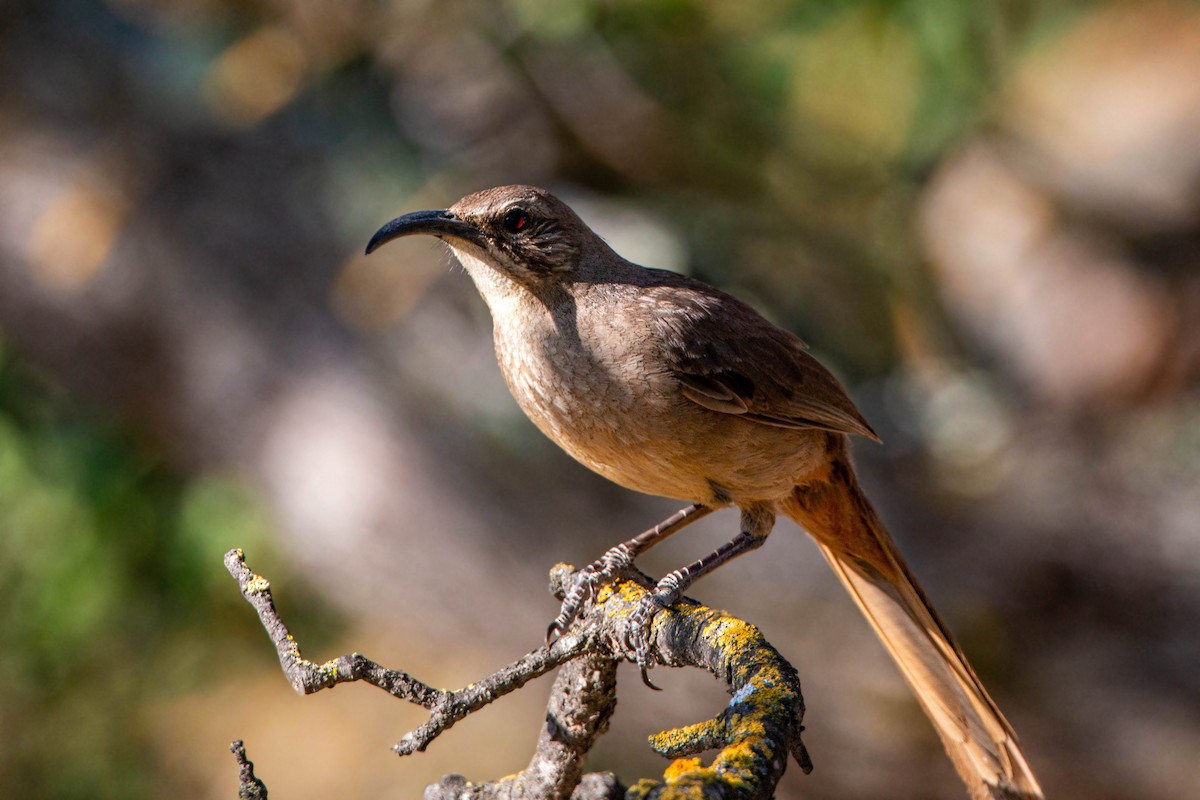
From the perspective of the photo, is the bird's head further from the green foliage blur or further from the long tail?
the green foliage blur

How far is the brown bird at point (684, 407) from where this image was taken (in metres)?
3.09

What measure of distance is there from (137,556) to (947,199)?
5.33 metres

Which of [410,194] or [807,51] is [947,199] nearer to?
[807,51]

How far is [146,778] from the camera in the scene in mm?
5926

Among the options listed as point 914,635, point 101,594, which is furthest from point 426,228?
point 101,594

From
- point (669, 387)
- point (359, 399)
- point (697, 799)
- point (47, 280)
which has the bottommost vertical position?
point (697, 799)

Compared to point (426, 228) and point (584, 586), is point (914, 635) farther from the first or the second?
point (426, 228)

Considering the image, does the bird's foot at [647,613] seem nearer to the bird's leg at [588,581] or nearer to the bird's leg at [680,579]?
the bird's leg at [680,579]

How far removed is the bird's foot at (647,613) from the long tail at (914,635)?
83 cm

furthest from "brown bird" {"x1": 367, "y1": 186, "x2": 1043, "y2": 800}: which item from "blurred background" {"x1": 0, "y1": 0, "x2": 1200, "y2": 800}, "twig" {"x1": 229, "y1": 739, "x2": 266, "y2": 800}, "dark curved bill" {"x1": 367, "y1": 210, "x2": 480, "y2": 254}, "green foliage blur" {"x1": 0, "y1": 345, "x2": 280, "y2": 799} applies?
"green foliage blur" {"x1": 0, "y1": 345, "x2": 280, "y2": 799}

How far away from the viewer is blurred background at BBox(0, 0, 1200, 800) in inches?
223

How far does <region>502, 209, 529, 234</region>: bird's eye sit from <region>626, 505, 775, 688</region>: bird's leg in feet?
3.54

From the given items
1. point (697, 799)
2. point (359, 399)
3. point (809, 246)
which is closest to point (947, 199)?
point (809, 246)

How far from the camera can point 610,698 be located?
106 inches
